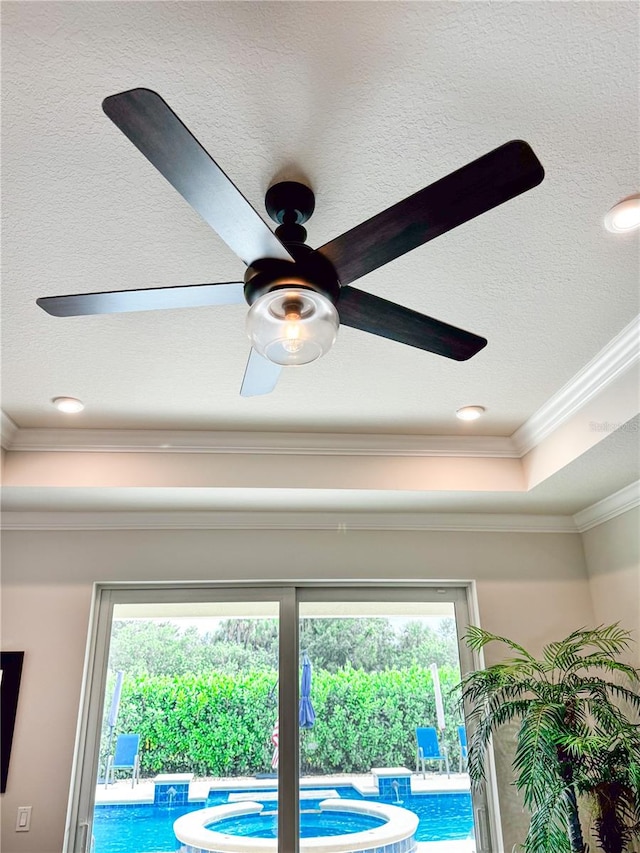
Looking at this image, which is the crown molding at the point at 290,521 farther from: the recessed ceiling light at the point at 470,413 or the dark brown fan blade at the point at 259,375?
the dark brown fan blade at the point at 259,375

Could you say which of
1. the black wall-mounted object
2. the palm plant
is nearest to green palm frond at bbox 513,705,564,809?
the palm plant

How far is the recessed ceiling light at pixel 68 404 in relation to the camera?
2749 mm

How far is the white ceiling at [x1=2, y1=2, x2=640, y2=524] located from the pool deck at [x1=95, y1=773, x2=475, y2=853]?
187 centimetres

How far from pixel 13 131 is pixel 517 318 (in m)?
1.64

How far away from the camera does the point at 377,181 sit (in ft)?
5.32

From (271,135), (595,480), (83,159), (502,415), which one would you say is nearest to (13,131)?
(83,159)

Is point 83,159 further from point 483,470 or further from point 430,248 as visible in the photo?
point 483,470

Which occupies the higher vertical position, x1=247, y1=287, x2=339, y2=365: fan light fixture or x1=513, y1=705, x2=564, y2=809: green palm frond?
x1=247, y1=287, x2=339, y2=365: fan light fixture

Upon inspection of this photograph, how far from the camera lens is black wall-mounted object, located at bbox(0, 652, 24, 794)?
2.98m

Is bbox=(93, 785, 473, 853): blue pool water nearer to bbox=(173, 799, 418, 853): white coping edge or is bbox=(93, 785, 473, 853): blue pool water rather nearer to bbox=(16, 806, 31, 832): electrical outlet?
bbox=(173, 799, 418, 853): white coping edge

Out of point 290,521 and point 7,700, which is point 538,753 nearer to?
point 290,521

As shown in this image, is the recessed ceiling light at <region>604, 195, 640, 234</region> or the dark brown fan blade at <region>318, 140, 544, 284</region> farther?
the recessed ceiling light at <region>604, 195, 640, 234</region>

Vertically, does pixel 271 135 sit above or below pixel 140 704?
above

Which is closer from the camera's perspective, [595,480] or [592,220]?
[592,220]
